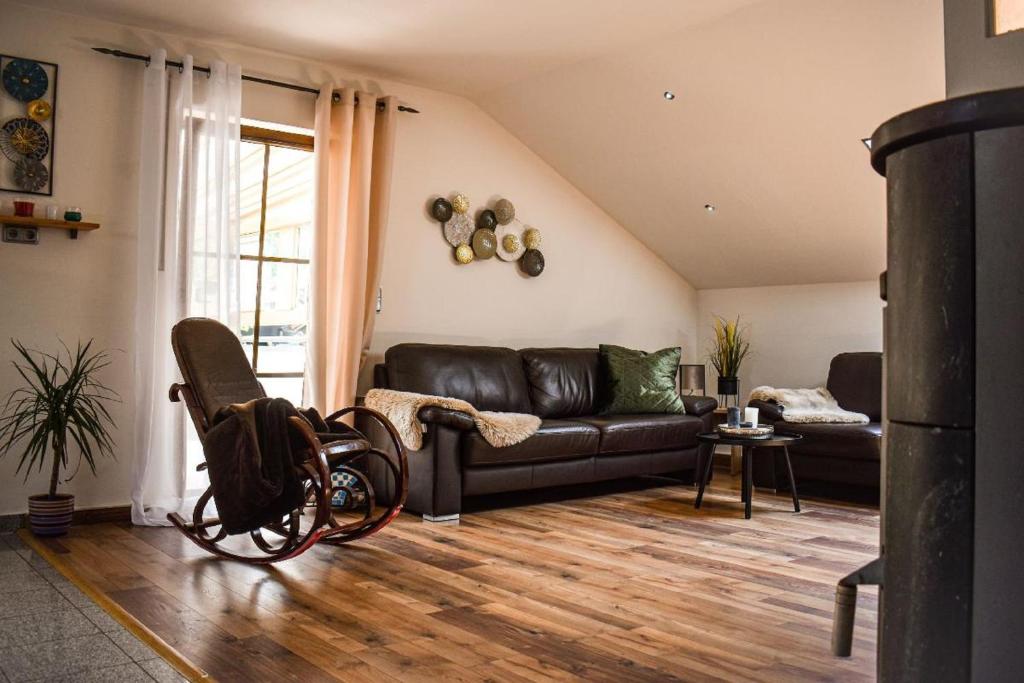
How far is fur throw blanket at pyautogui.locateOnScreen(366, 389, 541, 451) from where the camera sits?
175 inches

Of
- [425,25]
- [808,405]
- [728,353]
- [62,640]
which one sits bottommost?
[62,640]

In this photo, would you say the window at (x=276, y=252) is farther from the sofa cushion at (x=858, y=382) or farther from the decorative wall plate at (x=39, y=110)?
the sofa cushion at (x=858, y=382)

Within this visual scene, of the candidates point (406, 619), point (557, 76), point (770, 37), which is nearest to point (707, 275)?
point (557, 76)

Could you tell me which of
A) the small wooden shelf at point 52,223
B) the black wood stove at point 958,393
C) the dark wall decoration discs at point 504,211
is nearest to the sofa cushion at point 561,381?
the dark wall decoration discs at point 504,211

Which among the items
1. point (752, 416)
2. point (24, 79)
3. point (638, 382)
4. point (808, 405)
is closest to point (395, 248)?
point (638, 382)

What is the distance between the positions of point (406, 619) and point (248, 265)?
2847mm

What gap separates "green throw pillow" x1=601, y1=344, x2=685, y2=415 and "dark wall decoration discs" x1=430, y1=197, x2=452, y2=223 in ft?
4.53

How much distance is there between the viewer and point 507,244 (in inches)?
236

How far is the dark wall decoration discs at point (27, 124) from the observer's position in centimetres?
414

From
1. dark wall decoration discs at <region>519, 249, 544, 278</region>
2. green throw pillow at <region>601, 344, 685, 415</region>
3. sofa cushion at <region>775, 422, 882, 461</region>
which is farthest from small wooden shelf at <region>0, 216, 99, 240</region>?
sofa cushion at <region>775, 422, 882, 461</region>

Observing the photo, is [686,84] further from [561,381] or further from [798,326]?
[798,326]

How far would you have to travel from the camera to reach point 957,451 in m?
0.65

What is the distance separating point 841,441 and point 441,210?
9.27 ft

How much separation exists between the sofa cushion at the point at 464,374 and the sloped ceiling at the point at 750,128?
1.55 meters
